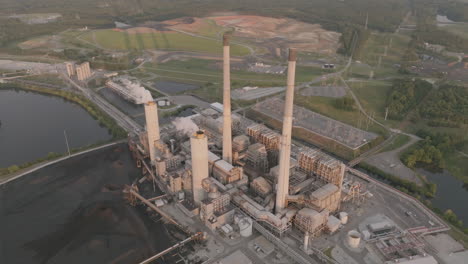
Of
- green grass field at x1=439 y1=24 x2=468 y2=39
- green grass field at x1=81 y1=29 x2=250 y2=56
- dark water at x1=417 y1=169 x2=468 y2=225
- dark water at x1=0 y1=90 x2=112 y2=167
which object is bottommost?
dark water at x1=417 y1=169 x2=468 y2=225

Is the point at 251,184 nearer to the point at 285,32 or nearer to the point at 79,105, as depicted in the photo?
the point at 79,105

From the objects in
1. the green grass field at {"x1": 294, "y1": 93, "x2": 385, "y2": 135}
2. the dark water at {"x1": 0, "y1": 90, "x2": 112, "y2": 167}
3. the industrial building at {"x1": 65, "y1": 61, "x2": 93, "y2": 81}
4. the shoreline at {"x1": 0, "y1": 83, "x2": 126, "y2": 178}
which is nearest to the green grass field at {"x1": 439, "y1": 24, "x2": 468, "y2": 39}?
the green grass field at {"x1": 294, "y1": 93, "x2": 385, "y2": 135}

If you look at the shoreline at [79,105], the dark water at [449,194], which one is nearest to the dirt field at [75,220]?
the shoreline at [79,105]

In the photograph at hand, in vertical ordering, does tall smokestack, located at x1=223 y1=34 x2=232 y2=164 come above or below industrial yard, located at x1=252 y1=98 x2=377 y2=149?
above

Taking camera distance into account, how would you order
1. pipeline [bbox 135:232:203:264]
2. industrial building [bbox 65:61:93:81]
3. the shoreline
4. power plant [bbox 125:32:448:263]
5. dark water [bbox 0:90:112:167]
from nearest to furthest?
pipeline [bbox 135:232:203:264], power plant [bbox 125:32:448:263], the shoreline, dark water [bbox 0:90:112:167], industrial building [bbox 65:61:93:81]

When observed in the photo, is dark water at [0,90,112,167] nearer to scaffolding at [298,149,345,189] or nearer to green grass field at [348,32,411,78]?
scaffolding at [298,149,345,189]

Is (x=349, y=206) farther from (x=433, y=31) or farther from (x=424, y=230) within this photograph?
(x=433, y=31)

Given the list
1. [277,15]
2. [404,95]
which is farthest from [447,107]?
[277,15]
